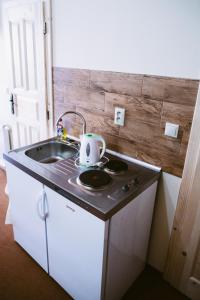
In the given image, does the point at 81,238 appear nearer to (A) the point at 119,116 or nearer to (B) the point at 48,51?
(A) the point at 119,116

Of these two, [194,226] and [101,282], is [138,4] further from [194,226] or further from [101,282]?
[101,282]

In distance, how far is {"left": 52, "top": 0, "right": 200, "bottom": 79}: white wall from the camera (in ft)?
3.88

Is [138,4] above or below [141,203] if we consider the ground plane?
above

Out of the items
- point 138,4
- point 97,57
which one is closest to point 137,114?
point 97,57

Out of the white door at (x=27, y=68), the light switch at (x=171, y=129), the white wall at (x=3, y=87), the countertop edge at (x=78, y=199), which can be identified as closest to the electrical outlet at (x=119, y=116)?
the light switch at (x=171, y=129)

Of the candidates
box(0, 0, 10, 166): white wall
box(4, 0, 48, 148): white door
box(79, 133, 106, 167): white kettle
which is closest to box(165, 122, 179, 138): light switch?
box(79, 133, 106, 167): white kettle

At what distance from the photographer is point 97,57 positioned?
5.22 ft

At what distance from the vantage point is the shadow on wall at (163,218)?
1.45 metres

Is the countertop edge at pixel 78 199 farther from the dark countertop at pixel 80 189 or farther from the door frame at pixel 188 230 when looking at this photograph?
the door frame at pixel 188 230

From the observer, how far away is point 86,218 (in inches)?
44.6

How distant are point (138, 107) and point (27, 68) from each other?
1.31m

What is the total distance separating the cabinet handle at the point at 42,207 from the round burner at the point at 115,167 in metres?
0.42

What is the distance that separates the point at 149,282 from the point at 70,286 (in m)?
0.60

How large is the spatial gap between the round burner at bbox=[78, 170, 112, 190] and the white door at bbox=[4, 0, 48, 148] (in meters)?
1.01
